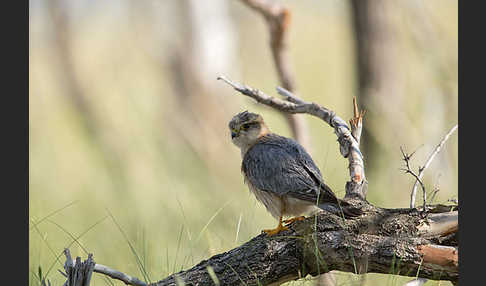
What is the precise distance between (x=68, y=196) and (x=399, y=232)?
6567 mm

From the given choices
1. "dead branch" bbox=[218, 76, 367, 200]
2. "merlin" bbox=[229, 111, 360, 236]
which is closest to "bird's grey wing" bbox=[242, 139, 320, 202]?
"merlin" bbox=[229, 111, 360, 236]

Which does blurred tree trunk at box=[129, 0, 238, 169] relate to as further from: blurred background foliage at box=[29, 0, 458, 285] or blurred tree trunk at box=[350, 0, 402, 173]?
blurred tree trunk at box=[350, 0, 402, 173]

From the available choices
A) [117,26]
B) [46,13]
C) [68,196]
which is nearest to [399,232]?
[68,196]

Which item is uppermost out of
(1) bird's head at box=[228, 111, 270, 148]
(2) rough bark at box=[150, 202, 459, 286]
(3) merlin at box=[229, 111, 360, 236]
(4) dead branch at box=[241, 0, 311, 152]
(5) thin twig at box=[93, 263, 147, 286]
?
(4) dead branch at box=[241, 0, 311, 152]

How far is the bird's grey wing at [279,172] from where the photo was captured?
3.59m

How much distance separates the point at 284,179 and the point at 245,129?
90cm

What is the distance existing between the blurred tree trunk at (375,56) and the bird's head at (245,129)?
286cm

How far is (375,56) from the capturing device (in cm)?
719

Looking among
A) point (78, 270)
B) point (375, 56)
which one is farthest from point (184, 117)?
point (78, 270)

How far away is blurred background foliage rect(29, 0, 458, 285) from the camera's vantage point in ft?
19.4

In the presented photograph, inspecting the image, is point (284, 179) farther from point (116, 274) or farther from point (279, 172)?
point (116, 274)

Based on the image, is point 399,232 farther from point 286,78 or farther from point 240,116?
point 286,78

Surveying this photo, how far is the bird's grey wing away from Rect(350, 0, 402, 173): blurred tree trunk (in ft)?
10.9

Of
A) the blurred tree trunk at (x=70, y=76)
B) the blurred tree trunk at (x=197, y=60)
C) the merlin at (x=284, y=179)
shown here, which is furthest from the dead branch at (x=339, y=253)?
the blurred tree trunk at (x=70, y=76)
